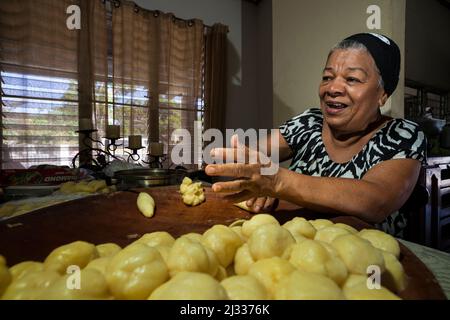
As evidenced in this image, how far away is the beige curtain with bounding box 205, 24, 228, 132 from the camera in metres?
3.64

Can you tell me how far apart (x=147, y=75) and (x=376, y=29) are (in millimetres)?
2387

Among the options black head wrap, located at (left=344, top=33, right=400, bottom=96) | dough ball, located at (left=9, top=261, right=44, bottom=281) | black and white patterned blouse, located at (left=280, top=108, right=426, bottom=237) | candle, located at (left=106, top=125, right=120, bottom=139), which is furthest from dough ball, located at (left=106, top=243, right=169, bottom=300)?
candle, located at (left=106, top=125, right=120, bottom=139)

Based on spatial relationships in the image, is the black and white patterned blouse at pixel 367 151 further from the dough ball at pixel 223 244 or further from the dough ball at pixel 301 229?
the dough ball at pixel 223 244

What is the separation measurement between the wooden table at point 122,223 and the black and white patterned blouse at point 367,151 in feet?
1.30

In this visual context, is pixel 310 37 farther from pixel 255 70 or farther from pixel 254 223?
pixel 255 70

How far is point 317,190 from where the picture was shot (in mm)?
736

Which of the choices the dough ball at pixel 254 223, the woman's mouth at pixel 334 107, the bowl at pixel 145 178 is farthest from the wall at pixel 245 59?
the dough ball at pixel 254 223

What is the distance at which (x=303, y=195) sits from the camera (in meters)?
0.73

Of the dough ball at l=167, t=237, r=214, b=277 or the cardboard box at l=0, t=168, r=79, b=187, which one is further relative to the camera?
the cardboard box at l=0, t=168, r=79, b=187

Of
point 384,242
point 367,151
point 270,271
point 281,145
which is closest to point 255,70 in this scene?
point 281,145

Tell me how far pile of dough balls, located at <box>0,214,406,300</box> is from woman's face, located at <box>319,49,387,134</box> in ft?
2.34

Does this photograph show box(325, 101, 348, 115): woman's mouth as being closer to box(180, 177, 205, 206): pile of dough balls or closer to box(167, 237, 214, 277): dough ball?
box(180, 177, 205, 206): pile of dough balls
